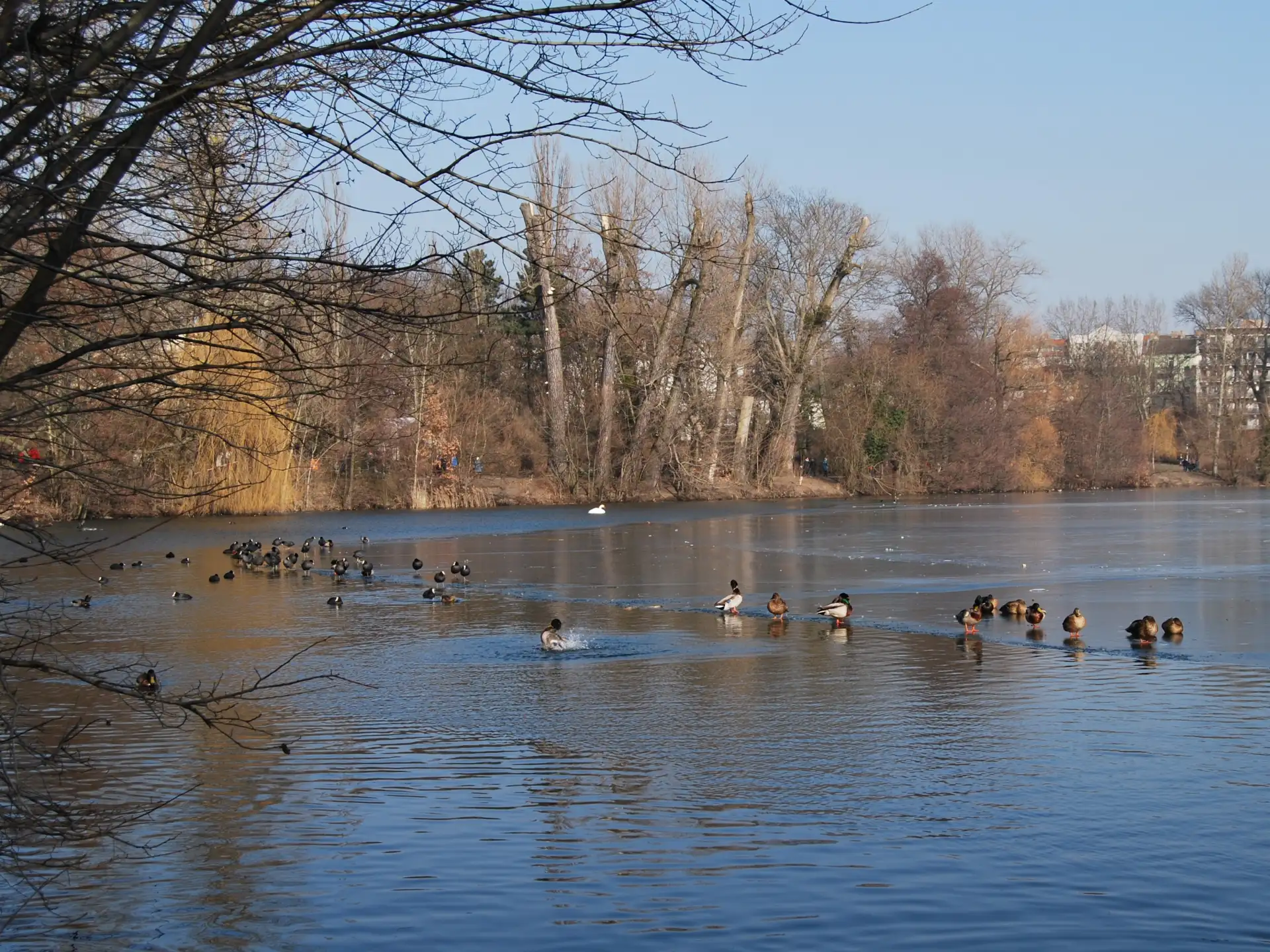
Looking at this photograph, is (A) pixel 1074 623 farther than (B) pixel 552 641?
Yes

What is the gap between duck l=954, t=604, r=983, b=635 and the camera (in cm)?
1541

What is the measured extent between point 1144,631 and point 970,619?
6.63ft

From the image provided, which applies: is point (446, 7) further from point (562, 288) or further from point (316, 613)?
point (316, 613)

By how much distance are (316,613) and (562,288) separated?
50.3 feet

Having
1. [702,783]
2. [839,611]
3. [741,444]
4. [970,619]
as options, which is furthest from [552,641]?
[741,444]

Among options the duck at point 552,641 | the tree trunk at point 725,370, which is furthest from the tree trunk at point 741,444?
the duck at point 552,641

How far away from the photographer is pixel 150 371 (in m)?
4.23

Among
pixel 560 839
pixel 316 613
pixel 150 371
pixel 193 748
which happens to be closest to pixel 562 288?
pixel 150 371

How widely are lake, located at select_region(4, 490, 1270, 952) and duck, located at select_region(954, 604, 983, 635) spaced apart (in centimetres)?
18

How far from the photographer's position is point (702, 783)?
345 inches

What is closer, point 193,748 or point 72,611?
point 193,748

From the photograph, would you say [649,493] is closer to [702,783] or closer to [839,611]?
[839,611]

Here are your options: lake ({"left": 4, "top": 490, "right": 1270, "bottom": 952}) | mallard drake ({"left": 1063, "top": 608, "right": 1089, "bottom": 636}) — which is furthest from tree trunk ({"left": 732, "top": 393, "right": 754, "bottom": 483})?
mallard drake ({"left": 1063, "top": 608, "right": 1089, "bottom": 636})

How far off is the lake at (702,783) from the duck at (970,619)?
175 millimetres
